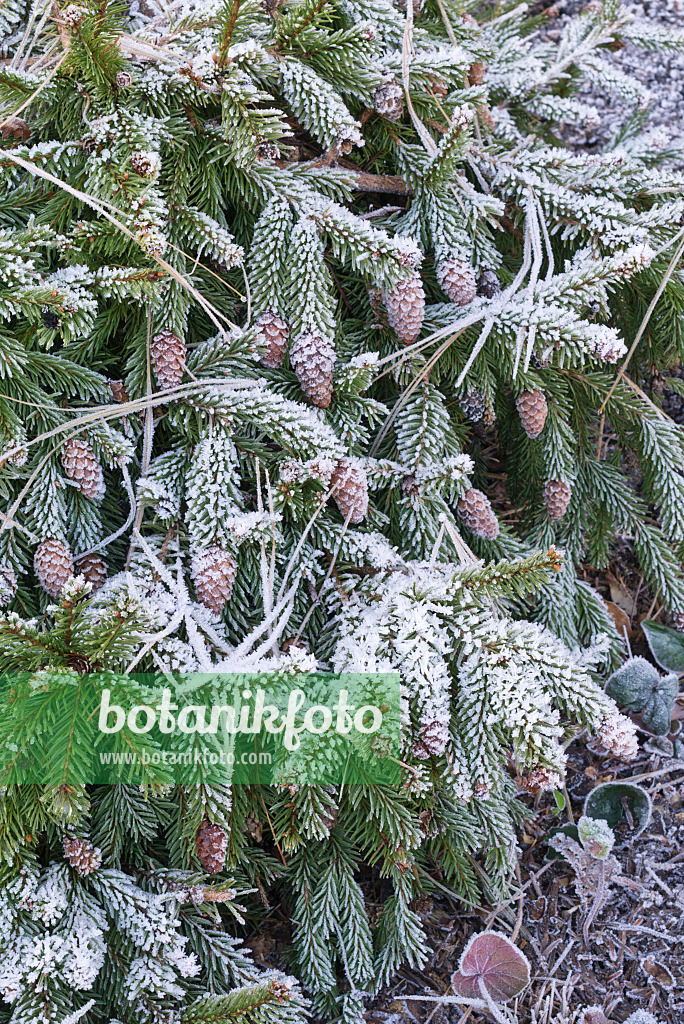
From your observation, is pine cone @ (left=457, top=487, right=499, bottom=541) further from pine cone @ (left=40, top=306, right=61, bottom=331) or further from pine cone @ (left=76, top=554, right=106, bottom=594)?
pine cone @ (left=40, top=306, right=61, bottom=331)

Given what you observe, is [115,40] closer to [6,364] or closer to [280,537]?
[6,364]

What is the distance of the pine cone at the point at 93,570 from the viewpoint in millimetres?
1213

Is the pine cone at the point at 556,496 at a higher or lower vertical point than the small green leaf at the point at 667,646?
higher

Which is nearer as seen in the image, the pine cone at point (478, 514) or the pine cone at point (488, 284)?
the pine cone at point (478, 514)

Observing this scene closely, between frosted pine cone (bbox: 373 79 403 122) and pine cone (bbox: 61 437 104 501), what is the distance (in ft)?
2.74

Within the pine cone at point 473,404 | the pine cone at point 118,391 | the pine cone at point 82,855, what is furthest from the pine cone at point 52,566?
the pine cone at point 473,404

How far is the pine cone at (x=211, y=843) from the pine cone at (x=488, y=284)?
3.68ft

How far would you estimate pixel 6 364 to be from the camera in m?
1.13

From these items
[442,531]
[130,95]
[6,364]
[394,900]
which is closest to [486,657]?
[442,531]

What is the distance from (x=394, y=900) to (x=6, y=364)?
3.76ft

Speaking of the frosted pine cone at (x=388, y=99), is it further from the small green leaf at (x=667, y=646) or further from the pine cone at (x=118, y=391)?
the small green leaf at (x=667, y=646)

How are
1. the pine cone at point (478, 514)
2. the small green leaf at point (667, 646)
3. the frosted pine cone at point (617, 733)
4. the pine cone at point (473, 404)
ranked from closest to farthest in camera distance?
the frosted pine cone at point (617, 733), the pine cone at point (478, 514), the pine cone at point (473, 404), the small green leaf at point (667, 646)

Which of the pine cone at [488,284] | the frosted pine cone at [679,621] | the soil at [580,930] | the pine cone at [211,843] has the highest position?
the pine cone at [488,284]

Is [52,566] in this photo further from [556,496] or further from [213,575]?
[556,496]
